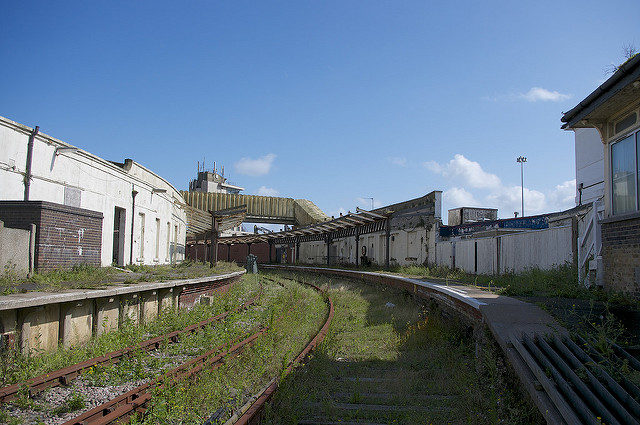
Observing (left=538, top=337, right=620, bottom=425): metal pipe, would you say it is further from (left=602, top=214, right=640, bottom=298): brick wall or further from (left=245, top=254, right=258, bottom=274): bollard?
(left=245, top=254, right=258, bottom=274): bollard

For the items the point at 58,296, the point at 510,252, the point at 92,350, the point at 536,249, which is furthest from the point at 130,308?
the point at 510,252

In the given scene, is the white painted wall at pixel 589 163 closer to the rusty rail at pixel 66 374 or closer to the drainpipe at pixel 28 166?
the rusty rail at pixel 66 374

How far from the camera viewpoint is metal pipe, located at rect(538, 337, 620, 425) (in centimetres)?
360

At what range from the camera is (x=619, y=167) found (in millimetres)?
7320

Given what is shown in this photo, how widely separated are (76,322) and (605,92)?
30.5 feet

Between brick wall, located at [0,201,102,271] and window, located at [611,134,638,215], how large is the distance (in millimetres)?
11832

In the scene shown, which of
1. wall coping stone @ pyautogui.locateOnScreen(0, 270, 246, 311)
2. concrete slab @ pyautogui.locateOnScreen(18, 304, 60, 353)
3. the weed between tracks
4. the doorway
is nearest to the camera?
the weed between tracks

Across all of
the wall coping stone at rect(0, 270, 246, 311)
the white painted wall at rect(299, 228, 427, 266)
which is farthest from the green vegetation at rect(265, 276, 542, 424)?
the white painted wall at rect(299, 228, 427, 266)

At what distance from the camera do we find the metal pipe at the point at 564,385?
11.8 feet

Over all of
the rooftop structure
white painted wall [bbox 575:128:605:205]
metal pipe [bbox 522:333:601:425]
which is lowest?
metal pipe [bbox 522:333:601:425]

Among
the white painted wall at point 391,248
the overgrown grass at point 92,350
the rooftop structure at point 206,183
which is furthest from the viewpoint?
the rooftop structure at point 206,183

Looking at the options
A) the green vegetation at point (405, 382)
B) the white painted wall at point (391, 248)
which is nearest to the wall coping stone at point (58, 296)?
the green vegetation at point (405, 382)

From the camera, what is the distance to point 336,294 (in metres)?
16.3

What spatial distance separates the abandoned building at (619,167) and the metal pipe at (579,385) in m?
2.49
